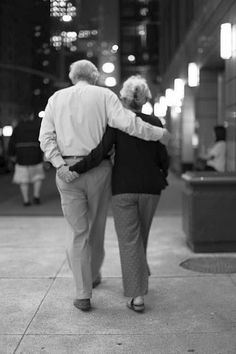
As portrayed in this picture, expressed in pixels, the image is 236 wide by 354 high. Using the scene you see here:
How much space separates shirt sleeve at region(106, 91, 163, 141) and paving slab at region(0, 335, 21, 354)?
171 centimetres

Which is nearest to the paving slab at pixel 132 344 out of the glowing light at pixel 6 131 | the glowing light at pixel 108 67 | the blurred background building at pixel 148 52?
the blurred background building at pixel 148 52

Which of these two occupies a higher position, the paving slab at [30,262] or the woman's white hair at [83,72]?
the woman's white hair at [83,72]

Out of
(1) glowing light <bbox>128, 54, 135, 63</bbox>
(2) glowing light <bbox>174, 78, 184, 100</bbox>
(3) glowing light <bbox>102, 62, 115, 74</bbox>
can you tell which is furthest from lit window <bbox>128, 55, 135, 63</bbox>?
(2) glowing light <bbox>174, 78, 184, 100</bbox>

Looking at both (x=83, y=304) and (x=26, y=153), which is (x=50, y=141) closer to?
(x=83, y=304)

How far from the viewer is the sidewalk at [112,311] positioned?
12.1 feet

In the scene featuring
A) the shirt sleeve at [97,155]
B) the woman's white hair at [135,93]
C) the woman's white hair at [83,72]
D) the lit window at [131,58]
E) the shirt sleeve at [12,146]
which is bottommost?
the shirt sleeve at [12,146]

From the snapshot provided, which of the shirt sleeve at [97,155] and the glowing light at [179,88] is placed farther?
the glowing light at [179,88]

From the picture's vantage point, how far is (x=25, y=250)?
22.2 feet

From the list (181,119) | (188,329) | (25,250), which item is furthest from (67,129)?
(181,119)

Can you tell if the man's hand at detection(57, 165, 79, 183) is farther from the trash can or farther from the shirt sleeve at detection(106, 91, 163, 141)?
the trash can

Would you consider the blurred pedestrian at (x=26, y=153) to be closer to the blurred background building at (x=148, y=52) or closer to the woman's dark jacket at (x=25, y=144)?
the woman's dark jacket at (x=25, y=144)

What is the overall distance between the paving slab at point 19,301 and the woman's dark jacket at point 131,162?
1157mm

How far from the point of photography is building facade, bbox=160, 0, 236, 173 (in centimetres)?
1073

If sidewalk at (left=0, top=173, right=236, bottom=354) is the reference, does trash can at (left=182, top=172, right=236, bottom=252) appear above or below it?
above
